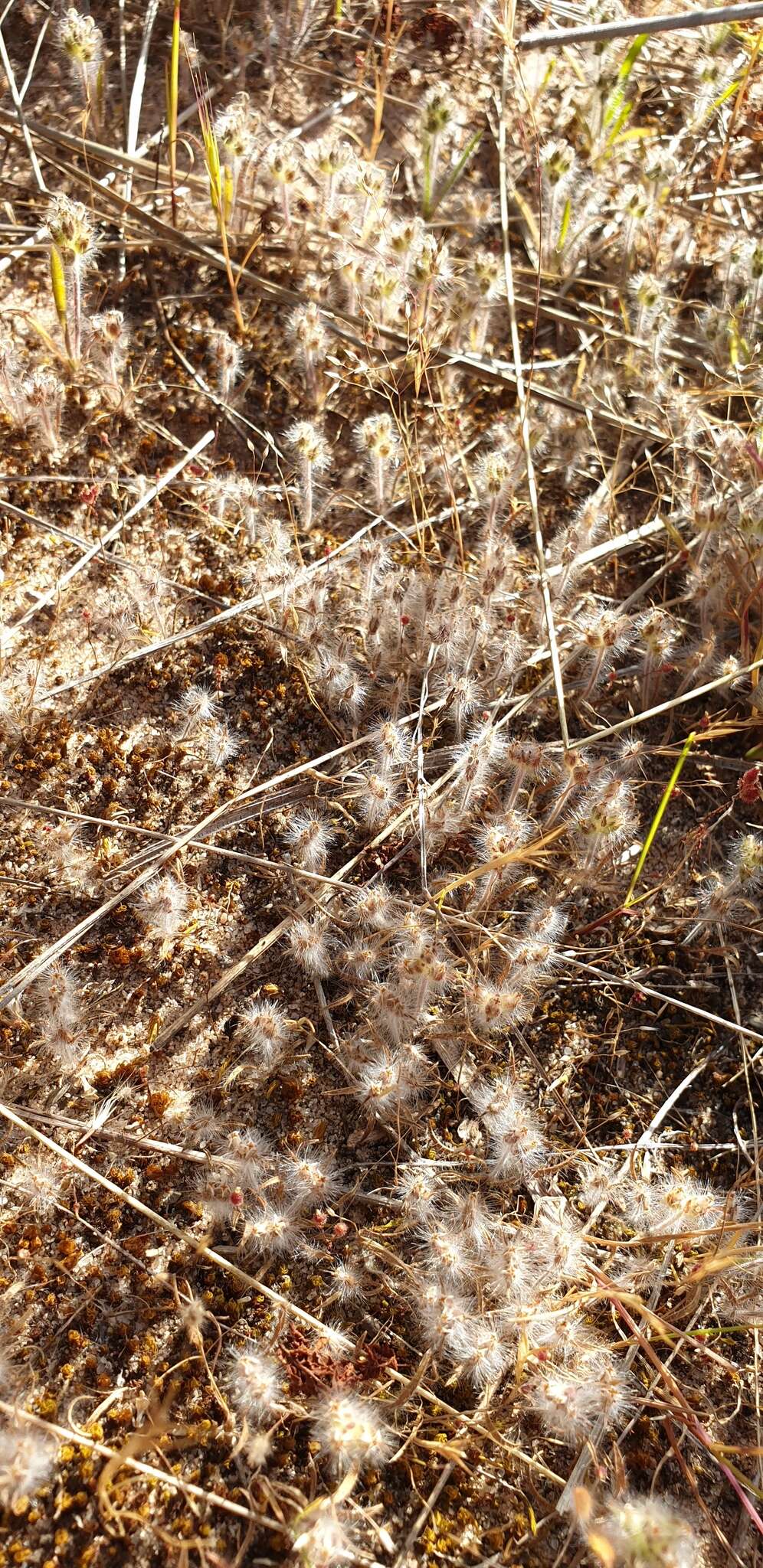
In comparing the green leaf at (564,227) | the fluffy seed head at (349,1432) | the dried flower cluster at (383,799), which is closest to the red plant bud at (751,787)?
the dried flower cluster at (383,799)

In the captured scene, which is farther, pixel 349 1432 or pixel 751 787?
pixel 751 787

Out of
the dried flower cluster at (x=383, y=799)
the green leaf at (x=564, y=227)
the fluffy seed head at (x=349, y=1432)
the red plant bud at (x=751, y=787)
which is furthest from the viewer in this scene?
the green leaf at (x=564, y=227)

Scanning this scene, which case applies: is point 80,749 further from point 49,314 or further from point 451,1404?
point 451,1404

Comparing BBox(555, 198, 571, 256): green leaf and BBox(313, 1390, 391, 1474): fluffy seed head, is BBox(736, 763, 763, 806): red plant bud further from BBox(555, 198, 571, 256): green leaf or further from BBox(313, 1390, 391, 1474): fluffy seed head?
BBox(555, 198, 571, 256): green leaf

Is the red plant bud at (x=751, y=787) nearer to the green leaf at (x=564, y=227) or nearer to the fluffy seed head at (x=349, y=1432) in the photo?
the fluffy seed head at (x=349, y=1432)

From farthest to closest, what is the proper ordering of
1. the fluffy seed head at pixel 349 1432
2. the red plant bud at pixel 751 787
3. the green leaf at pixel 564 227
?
the green leaf at pixel 564 227 < the red plant bud at pixel 751 787 < the fluffy seed head at pixel 349 1432

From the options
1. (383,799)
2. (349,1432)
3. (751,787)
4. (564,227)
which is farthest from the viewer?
(564,227)

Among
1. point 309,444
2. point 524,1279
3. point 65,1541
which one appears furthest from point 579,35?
point 65,1541

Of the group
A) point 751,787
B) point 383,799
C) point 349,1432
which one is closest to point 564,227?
point 751,787

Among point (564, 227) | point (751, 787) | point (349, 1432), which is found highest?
point (564, 227)

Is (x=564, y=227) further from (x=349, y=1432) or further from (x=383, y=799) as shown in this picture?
(x=349, y=1432)

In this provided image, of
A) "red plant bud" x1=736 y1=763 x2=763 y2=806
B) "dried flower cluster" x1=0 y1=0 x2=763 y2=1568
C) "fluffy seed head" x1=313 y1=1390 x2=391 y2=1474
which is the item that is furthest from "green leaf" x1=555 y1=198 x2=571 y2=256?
"fluffy seed head" x1=313 y1=1390 x2=391 y2=1474
